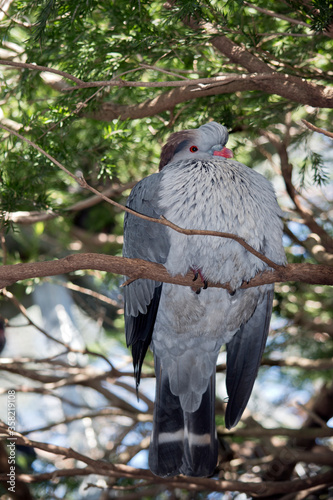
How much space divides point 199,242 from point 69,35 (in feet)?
3.71

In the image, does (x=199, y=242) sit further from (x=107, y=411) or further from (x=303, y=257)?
(x=107, y=411)

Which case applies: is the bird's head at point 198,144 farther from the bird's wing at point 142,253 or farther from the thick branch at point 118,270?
the thick branch at point 118,270

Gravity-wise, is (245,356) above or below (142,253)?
below

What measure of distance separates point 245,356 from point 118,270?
95cm

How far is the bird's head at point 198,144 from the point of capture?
7.01 ft

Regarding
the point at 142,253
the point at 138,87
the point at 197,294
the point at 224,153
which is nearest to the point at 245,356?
the point at 197,294

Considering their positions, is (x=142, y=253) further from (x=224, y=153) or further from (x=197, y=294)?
(x=224, y=153)

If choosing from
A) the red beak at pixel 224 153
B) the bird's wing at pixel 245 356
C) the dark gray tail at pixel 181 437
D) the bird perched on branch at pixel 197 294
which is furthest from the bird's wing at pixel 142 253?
the bird's wing at pixel 245 356

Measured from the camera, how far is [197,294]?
2.08 metres

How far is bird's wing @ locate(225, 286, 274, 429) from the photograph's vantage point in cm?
221

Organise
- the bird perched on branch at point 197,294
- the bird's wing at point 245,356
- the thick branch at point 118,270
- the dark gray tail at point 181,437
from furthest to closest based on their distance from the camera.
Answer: the bird's wing at point 245,356 < the dark gray tail at point 181,437 < the bird perched on branch at point 197,294 < the thick branch at point 118,270

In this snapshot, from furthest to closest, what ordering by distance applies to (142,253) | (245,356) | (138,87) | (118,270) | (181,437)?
(138,87)
(245,356)
(181,437)
(142,253)
(118,270)

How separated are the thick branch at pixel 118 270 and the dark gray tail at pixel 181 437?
2.25 feet

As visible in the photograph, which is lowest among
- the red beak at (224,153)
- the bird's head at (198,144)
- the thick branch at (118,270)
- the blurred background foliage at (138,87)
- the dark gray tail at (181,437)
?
the dark gray tail at (181,437)
